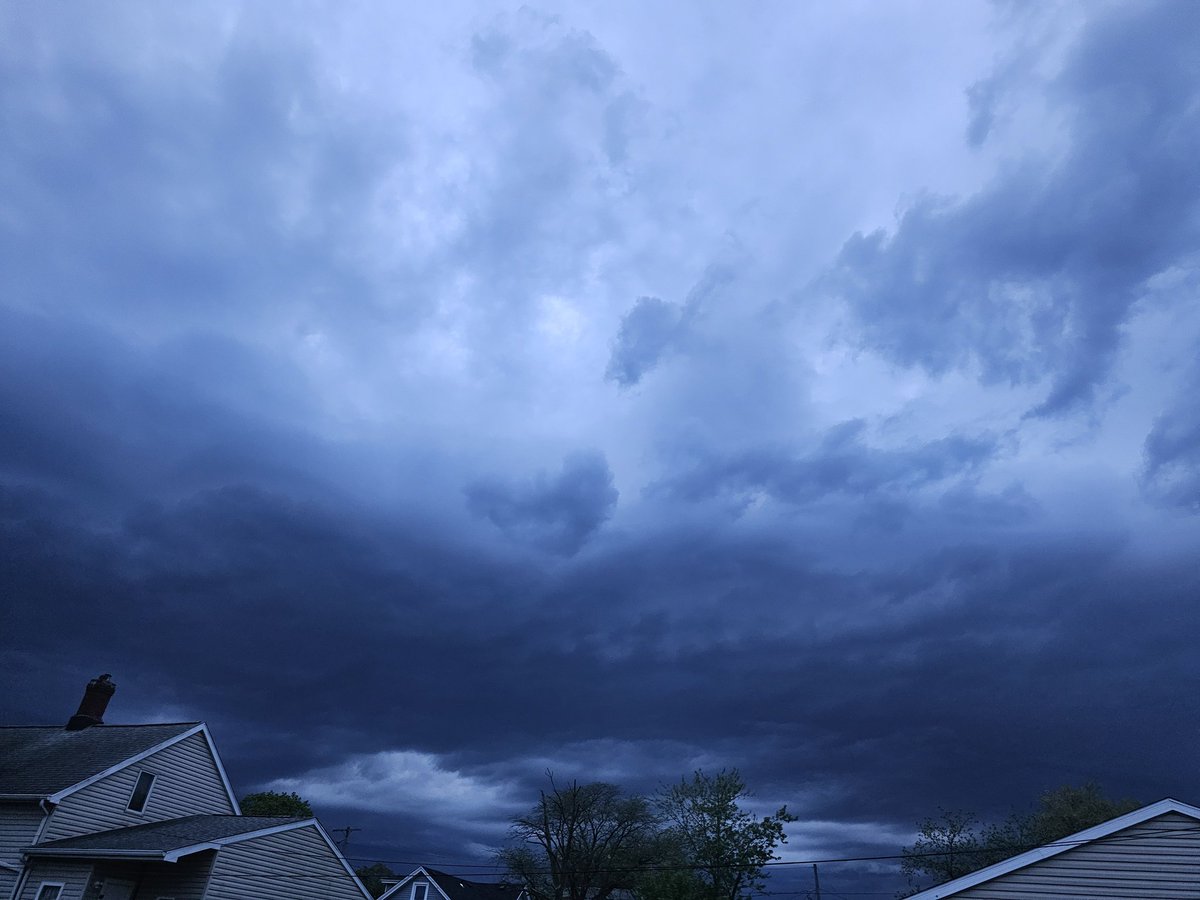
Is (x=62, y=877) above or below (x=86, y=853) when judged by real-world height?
below

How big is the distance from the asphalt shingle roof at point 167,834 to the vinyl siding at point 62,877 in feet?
2.23

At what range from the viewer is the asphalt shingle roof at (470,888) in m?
54.0

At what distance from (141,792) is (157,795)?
96cm

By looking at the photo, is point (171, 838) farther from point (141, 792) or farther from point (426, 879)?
point (426, 879)

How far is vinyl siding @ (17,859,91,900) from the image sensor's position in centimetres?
2805

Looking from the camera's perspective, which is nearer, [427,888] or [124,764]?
[124,764]

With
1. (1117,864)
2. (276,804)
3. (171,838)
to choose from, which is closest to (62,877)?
(171,838)

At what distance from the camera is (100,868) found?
28422 millimetres

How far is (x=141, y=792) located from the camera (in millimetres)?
34000

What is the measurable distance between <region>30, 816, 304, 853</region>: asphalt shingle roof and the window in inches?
37.2

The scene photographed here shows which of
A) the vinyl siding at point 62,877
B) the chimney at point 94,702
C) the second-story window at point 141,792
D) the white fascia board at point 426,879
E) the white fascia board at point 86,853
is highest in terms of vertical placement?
the chimney at point 94,702

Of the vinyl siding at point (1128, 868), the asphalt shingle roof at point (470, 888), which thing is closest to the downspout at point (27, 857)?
the asphalt shingle roof at point (470, 888)

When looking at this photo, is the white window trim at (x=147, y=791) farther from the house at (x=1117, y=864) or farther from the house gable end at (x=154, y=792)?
the house at (x=1117, y=864)

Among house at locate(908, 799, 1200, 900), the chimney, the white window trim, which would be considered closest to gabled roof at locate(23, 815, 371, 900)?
the white window trim
